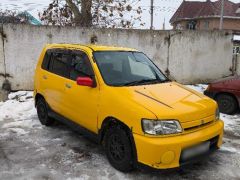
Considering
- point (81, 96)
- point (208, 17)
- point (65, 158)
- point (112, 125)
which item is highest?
point (208, 17)

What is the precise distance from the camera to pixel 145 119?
3.90m

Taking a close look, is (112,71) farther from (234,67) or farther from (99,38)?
(234,67)

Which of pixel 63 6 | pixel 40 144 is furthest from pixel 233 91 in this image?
pixel 63 6

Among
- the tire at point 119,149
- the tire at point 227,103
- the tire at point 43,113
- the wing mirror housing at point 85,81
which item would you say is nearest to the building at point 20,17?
the tire at point 43,113

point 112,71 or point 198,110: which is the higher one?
point 112,71

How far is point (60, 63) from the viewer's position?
5.76m

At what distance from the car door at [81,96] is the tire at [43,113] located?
1108mm

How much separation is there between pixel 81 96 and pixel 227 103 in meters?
4.08

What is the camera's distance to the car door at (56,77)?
18.3ft

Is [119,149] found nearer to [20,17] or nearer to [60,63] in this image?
[60,63]

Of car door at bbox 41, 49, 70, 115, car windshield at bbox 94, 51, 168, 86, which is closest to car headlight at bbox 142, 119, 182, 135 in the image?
car windshield at bbox 94, 51, 168, 86

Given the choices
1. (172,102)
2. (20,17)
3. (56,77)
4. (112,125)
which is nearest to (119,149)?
(112,125)

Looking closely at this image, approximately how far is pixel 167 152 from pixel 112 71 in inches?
66.0

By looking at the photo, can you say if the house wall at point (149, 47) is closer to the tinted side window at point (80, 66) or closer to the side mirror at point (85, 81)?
the tinted side window at point (80, 66)
